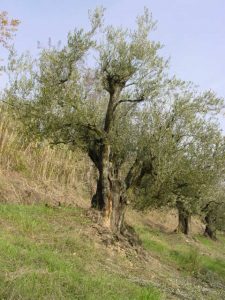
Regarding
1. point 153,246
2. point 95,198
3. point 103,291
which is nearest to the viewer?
point 103,291

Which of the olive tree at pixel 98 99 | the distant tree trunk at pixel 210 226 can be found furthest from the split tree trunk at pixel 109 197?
the distant tree trunk at pixel 210 226

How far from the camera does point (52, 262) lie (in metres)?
10.5

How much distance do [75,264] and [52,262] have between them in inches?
49.2

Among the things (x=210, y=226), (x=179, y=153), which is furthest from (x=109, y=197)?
(x=210, y=226)

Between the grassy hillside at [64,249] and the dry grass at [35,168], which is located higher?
the dry grass at [35,168]

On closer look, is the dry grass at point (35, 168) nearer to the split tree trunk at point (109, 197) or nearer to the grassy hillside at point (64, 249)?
the grassy hillside at point (64, 249)

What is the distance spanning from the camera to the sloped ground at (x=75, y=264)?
873cm

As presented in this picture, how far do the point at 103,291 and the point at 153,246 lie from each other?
51.3ft

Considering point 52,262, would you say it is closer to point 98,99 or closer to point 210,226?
point 98,99

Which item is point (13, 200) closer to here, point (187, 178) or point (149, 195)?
point (149, 195)

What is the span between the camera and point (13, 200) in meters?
19.1

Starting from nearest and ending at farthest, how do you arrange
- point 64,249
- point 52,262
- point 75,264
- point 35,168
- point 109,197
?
1. point 52,262
2. point 75,264
3. point 64,249
4. point 109,197
5. point 35,168

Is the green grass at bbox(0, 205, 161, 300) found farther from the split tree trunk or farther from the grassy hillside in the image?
the split tree trunk

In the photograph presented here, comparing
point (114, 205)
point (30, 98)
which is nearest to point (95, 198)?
point (114, 205)
